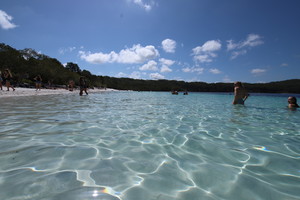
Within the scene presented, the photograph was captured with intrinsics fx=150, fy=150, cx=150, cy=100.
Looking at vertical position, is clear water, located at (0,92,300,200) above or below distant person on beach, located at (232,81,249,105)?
below

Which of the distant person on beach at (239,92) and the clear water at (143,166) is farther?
the distant person on beach at (239,92)

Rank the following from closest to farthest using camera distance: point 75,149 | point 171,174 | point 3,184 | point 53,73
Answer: point 3,184, point 171,174, point 75,149, point 53,73

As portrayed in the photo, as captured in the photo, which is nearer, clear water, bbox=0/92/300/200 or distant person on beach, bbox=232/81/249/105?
clear water, bbox=0/92/300/200

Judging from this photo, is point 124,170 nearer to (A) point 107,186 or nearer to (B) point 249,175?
(A) point 107,186

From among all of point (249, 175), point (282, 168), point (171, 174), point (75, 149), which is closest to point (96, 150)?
point (75, 149)

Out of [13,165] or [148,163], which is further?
[148,163]

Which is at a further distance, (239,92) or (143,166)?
(239,92)

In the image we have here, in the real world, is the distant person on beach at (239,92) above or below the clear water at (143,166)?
above

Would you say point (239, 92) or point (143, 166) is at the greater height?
point (239, 92)

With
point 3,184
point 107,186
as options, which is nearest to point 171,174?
point 107,186

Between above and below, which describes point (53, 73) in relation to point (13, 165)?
above

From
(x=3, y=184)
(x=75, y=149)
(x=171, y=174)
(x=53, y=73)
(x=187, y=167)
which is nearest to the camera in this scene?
(x=3, y=184)

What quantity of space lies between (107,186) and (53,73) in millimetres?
47973

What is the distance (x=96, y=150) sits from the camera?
7.53ft
